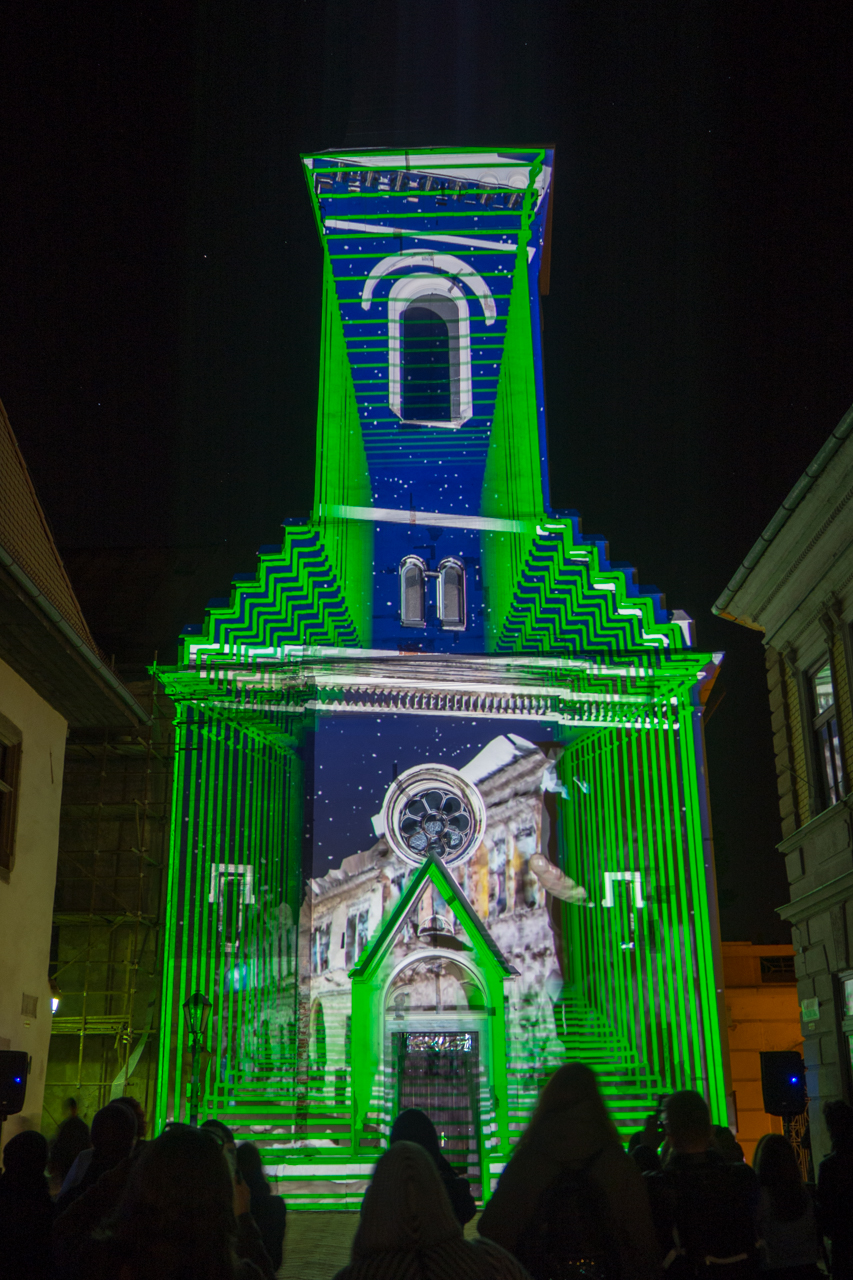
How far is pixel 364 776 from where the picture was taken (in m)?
21.6

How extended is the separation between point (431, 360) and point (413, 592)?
16.5 ft

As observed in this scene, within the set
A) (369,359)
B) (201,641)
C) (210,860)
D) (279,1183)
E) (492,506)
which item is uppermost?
(369,359)

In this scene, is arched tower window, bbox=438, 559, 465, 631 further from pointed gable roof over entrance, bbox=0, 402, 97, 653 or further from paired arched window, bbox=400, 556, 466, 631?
pointed gable roof over entrance, bbox=0, 402, 97, 653

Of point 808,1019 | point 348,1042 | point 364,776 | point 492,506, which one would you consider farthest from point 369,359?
point 808,1019

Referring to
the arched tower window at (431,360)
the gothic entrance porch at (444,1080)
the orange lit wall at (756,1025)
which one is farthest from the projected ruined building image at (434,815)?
the orange lit wall at (756,1025)

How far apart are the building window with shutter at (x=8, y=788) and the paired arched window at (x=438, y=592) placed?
7.96m

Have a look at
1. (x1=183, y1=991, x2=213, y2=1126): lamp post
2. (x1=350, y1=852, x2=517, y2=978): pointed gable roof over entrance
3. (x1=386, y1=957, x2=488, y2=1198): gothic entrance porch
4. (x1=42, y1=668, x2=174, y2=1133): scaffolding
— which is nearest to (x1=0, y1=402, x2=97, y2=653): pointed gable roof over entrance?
(x1=183, y1=991, x2=213, y2=1126): lamp post

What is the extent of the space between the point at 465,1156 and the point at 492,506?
37.1 ft

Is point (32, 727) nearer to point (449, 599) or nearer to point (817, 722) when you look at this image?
point (449, 599)

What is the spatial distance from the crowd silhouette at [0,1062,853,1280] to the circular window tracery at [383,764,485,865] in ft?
44.4

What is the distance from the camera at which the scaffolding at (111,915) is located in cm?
2703

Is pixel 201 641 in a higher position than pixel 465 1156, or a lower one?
higher

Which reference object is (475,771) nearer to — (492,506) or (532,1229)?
(492,506)

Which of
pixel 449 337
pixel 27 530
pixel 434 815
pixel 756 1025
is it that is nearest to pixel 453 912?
pixel 434 815
